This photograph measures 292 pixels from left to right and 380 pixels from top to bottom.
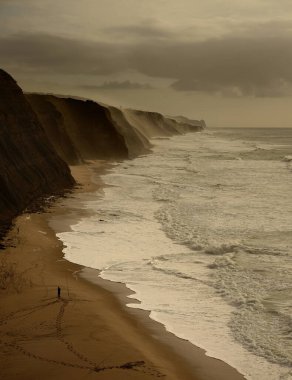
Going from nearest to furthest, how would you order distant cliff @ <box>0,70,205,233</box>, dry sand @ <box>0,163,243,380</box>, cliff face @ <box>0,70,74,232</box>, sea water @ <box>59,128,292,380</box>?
1. dry sand @ <box>0,163,243,380</box>
2. sea water @ <box>59,128,292,380</box>
3. cliff face @ <box>0,70,74,232</box>
4. distant cliff @ <box>0,70,205,233</box>

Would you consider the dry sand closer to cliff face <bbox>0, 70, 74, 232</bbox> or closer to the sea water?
the sea water

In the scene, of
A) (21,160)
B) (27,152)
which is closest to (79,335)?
(21,160)

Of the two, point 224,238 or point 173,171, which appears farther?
point 173,171

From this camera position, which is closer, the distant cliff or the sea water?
the sea water

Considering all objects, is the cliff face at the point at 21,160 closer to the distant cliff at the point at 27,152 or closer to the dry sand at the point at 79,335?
the distant cliff at the point at 27,152

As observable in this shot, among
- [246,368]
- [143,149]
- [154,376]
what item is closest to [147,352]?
[154,376]

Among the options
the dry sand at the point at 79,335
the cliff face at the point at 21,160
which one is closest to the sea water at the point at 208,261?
the dry sand at the point at 79,335

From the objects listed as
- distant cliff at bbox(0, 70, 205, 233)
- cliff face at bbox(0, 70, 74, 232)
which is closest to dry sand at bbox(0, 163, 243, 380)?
distant cliff at bbox(0, 70, 205, 233)

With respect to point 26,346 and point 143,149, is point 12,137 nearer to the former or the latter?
point 26,346
